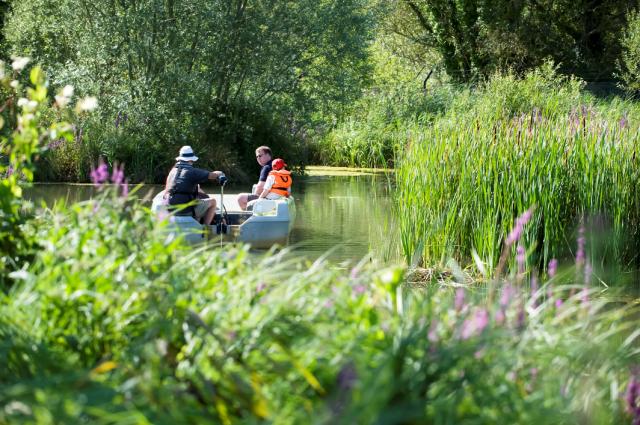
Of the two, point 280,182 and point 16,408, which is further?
point 280,182

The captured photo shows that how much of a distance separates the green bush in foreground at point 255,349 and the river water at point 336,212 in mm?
2105

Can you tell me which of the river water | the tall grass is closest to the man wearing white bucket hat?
the river water

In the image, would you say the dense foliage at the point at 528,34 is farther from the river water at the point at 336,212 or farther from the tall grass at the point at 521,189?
the tall grass at the point at 521,189

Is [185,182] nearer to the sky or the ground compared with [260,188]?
nearer to the sky

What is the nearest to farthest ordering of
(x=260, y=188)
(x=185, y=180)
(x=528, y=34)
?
(x=185, y=180) < (x=260, y=188) < (x=528, y=34)

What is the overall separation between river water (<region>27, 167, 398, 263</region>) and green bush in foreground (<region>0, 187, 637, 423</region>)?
211cm

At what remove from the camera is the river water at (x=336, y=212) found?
392 inches

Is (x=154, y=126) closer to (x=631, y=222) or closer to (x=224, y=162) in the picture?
(x=224, y=162)

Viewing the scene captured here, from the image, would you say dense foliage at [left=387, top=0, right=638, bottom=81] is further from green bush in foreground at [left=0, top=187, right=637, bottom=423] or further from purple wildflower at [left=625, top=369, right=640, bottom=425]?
purple wildflower at [left=625, top=369, right=640, bottom=425]

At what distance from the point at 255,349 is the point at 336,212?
11907 mm

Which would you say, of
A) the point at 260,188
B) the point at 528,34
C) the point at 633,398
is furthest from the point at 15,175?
the point at 528,34

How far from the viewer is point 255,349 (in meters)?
2.88

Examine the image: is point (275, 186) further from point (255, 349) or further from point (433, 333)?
point (433, 333)

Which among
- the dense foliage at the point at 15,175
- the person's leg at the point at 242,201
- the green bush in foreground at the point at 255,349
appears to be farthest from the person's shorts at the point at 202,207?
the green bush in foreground at the point at 255,349
